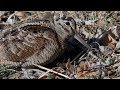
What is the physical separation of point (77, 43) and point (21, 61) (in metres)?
0.74

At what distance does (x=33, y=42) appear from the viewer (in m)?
7.00

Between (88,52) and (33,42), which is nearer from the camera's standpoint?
(33,42)

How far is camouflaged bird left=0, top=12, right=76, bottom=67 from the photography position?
22.8 feet

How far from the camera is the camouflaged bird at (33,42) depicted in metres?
6.95

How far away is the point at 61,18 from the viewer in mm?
7168

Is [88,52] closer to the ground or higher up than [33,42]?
closer to the ground

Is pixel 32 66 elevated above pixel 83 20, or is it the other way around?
pixel 83 20

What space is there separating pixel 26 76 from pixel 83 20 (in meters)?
1.00
